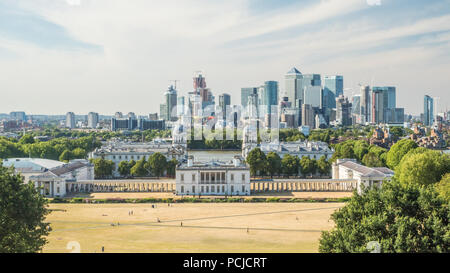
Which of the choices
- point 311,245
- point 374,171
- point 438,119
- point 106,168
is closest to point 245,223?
point 311,245

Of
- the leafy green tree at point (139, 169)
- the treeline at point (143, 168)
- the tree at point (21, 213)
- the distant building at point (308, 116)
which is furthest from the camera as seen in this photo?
the distant building at point (308, 116)

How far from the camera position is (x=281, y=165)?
217ft

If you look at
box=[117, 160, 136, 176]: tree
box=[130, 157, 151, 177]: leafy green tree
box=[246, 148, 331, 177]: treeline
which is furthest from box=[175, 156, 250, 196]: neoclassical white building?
box=[117, 160, 136, 176]: tree

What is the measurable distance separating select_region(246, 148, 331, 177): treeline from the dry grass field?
759 inches

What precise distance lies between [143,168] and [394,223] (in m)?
52.1

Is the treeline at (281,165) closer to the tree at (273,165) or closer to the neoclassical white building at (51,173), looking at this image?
the tree at (273,165)

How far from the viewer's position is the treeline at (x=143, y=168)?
214ft

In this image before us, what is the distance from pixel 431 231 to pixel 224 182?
39140mm

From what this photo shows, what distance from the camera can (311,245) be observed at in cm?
2767

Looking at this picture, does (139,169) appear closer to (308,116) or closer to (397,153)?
(397,153)

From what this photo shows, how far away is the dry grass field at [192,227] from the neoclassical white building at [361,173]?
370 inches

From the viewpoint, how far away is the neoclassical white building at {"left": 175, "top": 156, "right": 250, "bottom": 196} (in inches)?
2112

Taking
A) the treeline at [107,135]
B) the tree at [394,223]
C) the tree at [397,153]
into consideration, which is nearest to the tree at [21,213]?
the tree at [394,223]
